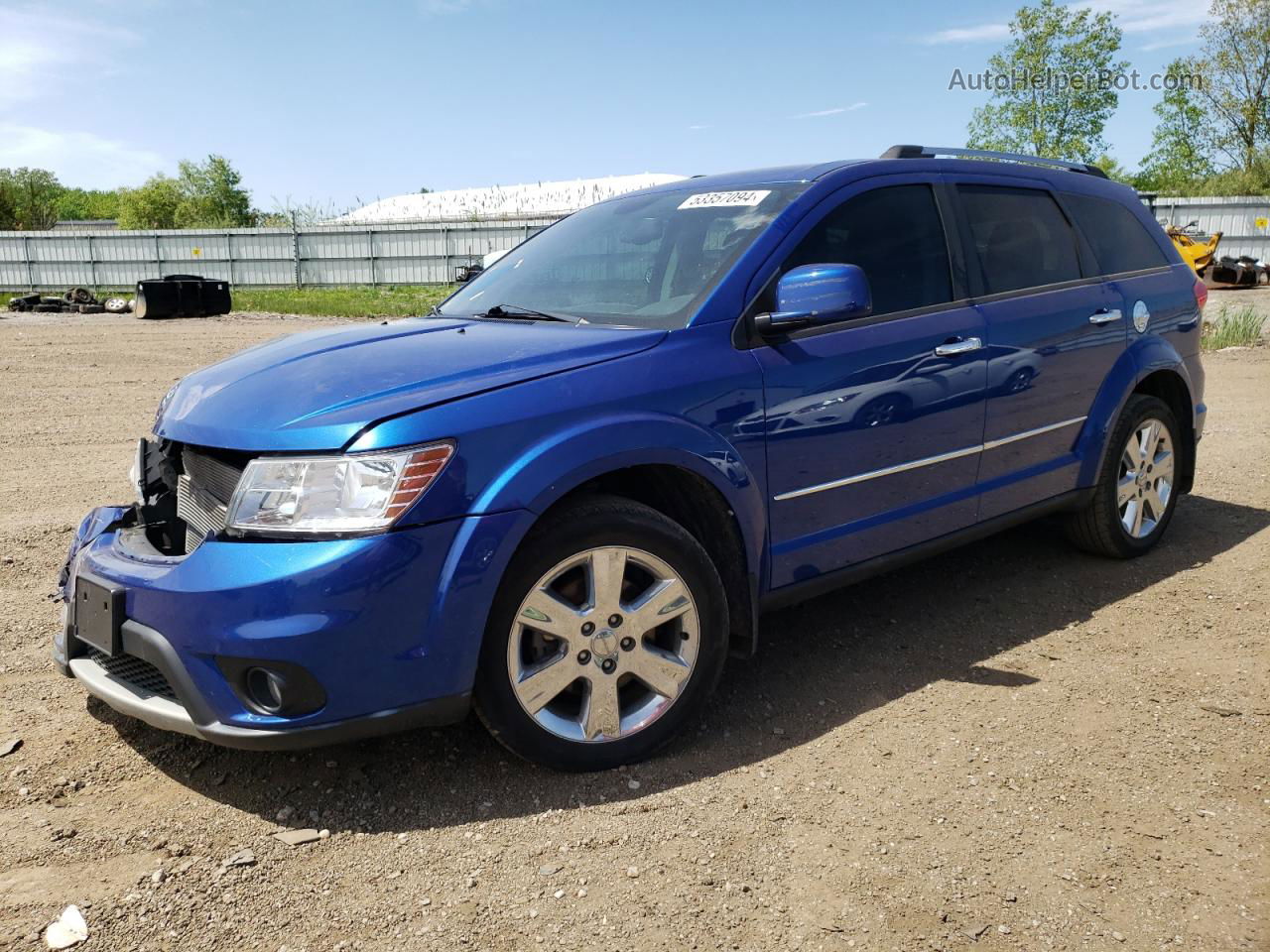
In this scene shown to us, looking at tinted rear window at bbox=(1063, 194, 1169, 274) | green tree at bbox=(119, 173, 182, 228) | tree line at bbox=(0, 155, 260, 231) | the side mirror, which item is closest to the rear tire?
tinted rear window at bbox=(1063, 194, 1169, 274)

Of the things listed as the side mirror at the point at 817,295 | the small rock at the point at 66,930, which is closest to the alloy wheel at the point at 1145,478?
the side mirror at the point at 817,295

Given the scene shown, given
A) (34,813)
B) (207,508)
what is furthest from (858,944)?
(34,813)

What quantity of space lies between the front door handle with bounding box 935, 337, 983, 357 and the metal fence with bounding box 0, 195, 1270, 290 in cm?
3005

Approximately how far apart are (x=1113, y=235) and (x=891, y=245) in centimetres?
171

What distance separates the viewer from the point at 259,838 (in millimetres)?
2713

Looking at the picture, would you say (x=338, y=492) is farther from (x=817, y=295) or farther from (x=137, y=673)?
(x=817, y=295)

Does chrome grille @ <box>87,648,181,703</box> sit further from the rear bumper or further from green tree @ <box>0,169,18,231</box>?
green tree @ <box>0,169,18,231</box>

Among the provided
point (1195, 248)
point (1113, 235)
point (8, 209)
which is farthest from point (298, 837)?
point (8, 209)

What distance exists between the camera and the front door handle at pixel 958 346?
12.4ft

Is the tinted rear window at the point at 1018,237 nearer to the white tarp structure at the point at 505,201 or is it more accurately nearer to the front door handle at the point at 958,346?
the front door handle at the point at 958,346

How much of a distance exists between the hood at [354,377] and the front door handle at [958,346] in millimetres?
1224

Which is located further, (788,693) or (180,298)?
(180,298)

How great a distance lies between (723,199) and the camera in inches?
149

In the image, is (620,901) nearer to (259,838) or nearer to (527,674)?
(527,674)
